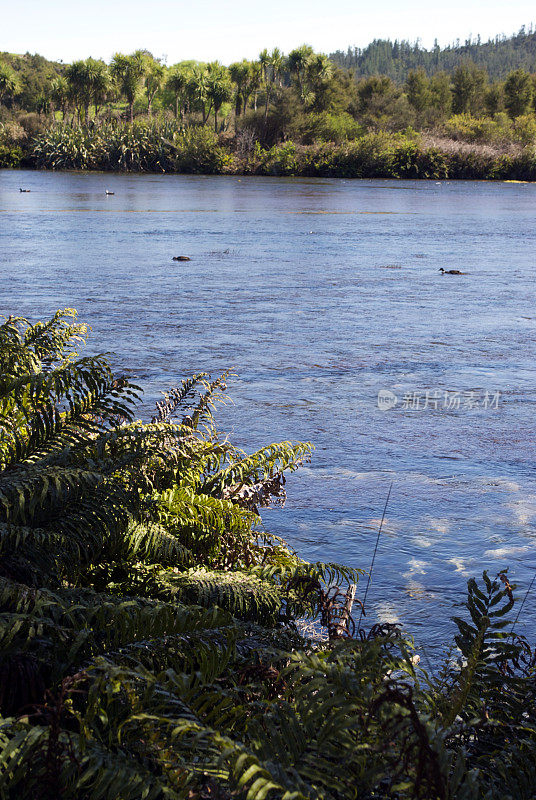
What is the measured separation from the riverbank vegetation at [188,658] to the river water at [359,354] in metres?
0.60

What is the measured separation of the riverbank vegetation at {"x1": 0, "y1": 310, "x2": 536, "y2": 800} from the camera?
5.61 feet

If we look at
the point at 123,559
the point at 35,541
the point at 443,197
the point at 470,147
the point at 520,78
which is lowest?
the point at 123,559

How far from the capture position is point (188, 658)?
2.22m

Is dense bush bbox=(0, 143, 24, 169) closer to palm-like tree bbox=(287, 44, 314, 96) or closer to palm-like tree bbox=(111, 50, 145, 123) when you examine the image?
palm-like tree bbox=(111, 50, 145, 123)

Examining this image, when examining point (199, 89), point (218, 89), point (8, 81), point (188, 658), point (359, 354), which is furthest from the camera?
point (8, 81)

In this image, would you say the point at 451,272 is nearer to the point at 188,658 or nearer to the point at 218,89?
the point at 188,658

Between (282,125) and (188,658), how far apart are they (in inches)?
2997

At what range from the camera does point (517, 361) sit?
8516 mm

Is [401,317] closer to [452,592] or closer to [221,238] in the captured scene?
[452,592]

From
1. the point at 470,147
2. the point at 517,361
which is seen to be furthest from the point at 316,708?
the point at 470,147

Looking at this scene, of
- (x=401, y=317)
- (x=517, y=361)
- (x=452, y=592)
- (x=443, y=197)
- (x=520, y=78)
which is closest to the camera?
(x=452, y=592)

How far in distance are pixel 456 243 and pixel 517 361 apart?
41.1 feet

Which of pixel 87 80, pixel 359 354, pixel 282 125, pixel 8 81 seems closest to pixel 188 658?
pixel 359 354

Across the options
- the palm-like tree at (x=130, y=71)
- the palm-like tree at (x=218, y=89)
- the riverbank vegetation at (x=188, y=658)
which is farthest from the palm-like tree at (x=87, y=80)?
the riverbank vegetation at (x=188, y=658)
